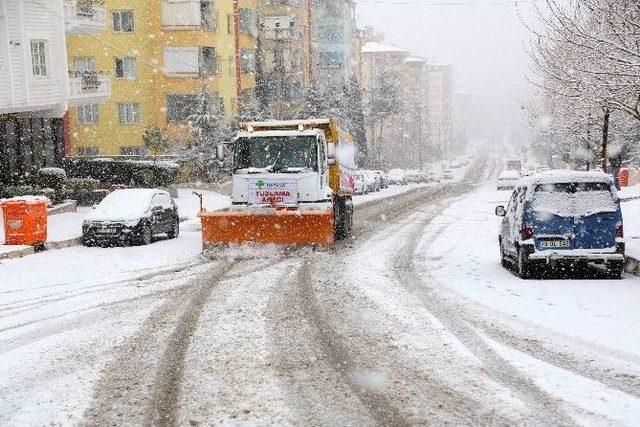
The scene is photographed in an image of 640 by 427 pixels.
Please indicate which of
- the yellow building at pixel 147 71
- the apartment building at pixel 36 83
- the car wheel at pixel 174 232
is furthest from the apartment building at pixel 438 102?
the car wheel at pixel 174 232

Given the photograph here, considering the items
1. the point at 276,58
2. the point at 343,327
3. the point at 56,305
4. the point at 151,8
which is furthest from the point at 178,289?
the point at 276,58

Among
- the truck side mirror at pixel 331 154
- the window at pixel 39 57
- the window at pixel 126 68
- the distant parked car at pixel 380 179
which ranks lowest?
the distant parked car at pixel 380 179

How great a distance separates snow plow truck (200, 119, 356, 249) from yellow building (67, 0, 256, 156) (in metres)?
31.6

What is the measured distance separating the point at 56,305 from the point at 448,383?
642cm

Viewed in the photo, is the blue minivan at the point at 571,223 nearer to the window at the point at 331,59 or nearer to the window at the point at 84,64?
the window at the point at 84,64

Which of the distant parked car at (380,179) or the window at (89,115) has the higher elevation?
the window at (89,115)

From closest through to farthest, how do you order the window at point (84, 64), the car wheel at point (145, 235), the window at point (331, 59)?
the car wheel at point (145, 235) < the window at point (84, 64) < the window at point (331, 59)

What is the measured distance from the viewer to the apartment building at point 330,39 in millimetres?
78812

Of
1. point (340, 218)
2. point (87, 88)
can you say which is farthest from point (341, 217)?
point (87, 88)

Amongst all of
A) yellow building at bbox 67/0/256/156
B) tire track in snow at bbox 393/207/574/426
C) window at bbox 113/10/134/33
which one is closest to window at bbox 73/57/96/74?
yellow building at bbox 67/0/256/156

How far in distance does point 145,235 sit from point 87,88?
51.3ft

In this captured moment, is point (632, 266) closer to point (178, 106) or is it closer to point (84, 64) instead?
point (178, 106)

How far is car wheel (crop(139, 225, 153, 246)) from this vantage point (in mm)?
19156

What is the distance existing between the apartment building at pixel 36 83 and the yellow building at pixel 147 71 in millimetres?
15011
